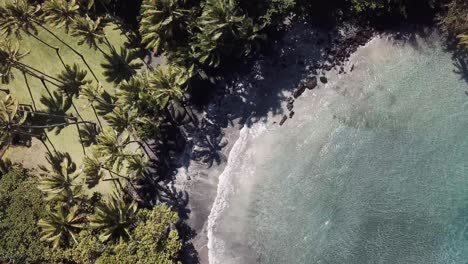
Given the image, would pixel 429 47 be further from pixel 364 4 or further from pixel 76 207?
pixel 76 207

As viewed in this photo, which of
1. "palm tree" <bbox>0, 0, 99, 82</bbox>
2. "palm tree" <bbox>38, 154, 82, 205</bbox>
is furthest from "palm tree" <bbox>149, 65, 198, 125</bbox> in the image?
"palm tree" <bbox>0, 0, 99, 82</bbox>

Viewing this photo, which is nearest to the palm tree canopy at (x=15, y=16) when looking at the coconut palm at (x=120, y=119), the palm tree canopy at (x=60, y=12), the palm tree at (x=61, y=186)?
the palm tree canopy at (x=60, y=12)

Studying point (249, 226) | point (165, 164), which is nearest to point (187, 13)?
point (165, 164)

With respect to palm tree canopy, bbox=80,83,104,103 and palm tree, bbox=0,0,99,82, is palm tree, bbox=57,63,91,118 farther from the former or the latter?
palm tree, bbox=0,0,99,82

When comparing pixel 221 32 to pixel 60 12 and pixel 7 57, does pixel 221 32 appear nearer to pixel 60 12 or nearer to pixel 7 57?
pixel 60 12

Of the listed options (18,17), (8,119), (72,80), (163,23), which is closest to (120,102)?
(72,80)

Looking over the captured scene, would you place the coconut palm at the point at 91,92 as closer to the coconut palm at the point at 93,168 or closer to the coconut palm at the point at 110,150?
the coconut palm at the point at 110,150
